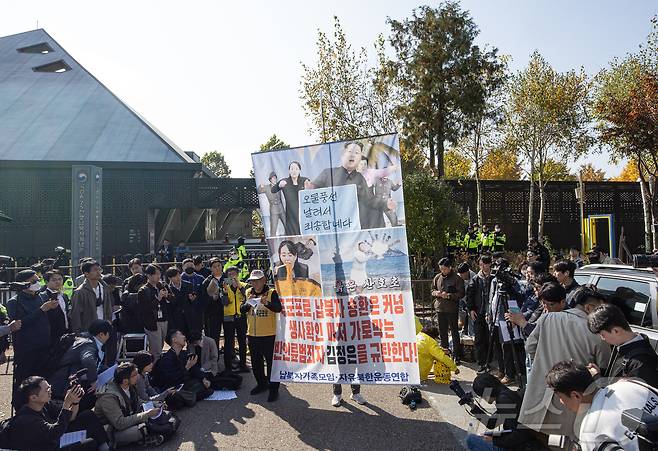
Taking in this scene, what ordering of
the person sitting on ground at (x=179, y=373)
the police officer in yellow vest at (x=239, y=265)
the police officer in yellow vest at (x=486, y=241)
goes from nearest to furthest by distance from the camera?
1. the person sitting on ground at (x=179, y=373)
2. the police officer in yellow vest at (x=239, y=265)
3. the police officer in yellow vest at (x=486, y=241)

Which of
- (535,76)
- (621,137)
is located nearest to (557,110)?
(535,76)

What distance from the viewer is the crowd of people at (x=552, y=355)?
2850mm

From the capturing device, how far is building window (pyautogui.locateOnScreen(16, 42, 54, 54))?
3688 cm

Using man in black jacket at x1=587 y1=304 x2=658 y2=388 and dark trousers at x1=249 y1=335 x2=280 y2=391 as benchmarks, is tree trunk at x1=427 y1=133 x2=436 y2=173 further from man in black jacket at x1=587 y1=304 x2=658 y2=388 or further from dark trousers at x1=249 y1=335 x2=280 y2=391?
man in black jacket at x1=587 y1=304 x2=658 y2=388

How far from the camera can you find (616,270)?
5863mm

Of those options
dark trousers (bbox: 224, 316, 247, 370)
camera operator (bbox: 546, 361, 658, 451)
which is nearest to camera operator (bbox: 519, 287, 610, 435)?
camera operator (bbox: 546, 361, 658, 451)

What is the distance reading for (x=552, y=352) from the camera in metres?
3.97

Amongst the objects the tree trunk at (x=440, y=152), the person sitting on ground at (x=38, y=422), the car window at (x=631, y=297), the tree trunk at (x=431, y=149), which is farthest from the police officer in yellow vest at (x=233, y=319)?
the tree trunk at (x=431, y=149)

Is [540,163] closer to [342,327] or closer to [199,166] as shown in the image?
[199,166]

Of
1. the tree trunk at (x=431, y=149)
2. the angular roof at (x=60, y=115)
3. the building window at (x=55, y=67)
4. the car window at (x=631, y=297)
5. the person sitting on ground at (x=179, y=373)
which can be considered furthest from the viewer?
the building window at (x=55, y=67)

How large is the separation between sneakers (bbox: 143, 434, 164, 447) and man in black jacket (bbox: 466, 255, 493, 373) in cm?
456

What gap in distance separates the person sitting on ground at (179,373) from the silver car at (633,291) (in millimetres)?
5144

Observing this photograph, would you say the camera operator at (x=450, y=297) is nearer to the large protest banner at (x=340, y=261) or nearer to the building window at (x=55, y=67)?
the large protest banner at (x=340, y=261)

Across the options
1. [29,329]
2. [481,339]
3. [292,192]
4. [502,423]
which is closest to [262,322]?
[292,192]
